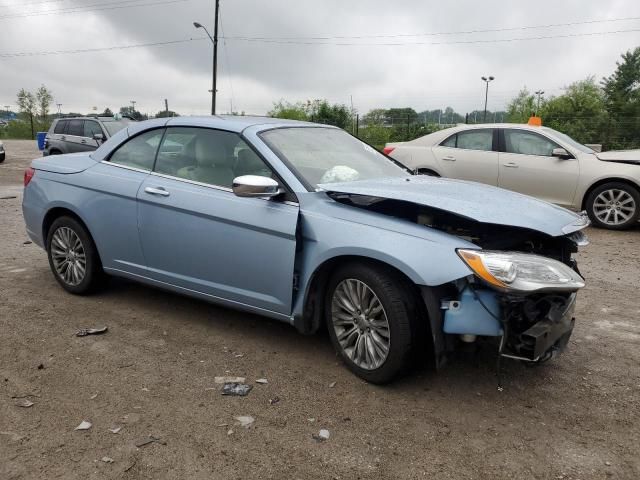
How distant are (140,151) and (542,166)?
6.74 meters

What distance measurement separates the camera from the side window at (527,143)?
909 cm

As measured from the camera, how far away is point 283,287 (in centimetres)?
363

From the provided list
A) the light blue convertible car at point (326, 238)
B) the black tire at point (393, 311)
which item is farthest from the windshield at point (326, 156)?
the black tire at point (393, 311)

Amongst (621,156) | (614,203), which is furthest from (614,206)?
(621,156)

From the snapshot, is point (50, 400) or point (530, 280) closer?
point (530, 280)

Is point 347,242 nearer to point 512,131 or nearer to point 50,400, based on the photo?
point 50,400

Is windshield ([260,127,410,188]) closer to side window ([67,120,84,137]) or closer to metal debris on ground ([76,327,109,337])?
metal debris on ground ([76,327,109,337])

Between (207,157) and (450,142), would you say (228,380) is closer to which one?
(207,157)

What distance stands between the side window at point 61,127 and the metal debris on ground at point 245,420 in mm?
15817

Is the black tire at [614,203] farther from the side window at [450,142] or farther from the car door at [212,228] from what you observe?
the car door at [212,228]

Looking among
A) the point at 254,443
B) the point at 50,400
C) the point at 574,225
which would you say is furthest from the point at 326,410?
the point at 574,225

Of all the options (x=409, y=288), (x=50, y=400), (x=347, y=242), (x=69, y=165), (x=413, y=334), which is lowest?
(x=50, y=400)

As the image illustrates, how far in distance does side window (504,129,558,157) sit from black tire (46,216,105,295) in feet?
23.2

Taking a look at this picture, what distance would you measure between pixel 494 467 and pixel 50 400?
2.45m
